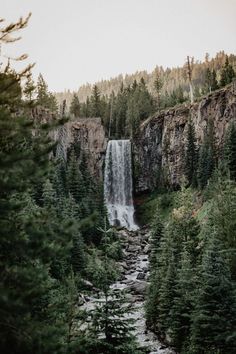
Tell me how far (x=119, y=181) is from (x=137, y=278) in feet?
120

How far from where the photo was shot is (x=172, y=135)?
236ft

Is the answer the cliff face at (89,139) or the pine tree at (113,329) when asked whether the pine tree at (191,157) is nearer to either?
the cliff face at (89,139)

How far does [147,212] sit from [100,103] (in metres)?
38.1

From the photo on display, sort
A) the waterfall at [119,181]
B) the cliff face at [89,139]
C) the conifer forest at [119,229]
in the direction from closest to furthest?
the conifer forest at [119,229], the waterfall at [119,181], the cliff face at [89,139]

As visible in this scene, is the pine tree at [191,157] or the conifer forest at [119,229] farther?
the pine tree at [191,157]

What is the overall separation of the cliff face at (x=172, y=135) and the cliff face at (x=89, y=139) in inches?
303

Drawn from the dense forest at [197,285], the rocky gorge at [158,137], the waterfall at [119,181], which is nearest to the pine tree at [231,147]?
the rocky gorge at [158,137]

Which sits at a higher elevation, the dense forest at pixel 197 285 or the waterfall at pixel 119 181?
the waterfall at pixel 119 181

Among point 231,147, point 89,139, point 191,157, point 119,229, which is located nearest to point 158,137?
point 191,157

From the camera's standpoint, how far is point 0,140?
848cm

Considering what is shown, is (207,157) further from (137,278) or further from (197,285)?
(197,285)

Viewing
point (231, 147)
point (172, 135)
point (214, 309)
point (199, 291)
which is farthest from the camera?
point (172, 135)

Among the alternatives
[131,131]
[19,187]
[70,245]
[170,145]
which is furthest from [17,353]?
[131,131]

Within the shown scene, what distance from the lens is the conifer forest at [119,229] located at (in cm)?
742
